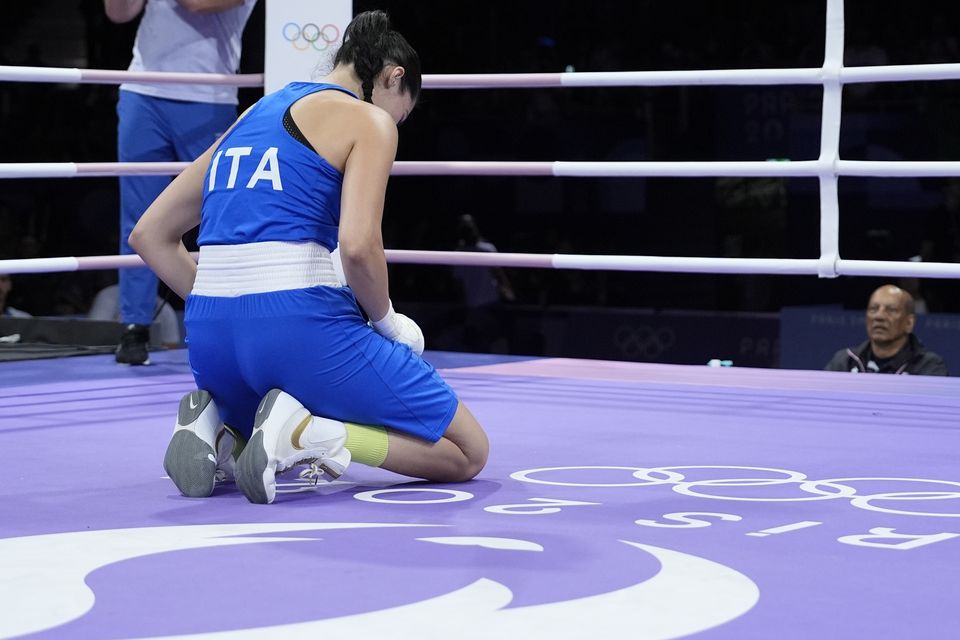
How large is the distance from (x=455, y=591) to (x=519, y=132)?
7261 millimetres

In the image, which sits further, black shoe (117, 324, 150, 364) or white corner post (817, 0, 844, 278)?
black shoe (117, 324, 150, 364)

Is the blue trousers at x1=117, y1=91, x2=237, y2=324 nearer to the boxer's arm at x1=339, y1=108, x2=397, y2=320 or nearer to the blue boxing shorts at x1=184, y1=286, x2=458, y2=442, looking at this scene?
the blue boxing shorts at x1=184, y1=286, x2=458, y2=442

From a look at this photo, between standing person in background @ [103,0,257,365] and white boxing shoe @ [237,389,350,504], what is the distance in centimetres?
167

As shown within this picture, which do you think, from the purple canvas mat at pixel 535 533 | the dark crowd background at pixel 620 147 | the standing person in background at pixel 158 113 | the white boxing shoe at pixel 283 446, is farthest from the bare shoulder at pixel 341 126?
the dark crowd background at pixel 620 147

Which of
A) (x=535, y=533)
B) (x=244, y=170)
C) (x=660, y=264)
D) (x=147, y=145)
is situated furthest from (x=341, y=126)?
(x=147, y=145)

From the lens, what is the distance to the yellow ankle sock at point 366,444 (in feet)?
6.54

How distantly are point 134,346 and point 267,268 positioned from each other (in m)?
1.61

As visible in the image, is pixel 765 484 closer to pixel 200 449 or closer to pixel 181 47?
pixel 200 449

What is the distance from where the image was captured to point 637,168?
326cm

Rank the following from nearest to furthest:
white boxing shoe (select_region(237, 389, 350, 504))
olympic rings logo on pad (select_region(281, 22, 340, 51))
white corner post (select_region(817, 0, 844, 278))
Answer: white boxing shoe (select_region(237, 389, 350, 504))
white corner post (select_region(817, 0, 844, 278))
olympic rings logo on pad (select_region(281, 22, 340, 51))

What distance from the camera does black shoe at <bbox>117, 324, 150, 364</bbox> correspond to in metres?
3.50

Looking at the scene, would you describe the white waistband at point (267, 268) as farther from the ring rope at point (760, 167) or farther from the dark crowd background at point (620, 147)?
the dark crowd background at point (620, 147)

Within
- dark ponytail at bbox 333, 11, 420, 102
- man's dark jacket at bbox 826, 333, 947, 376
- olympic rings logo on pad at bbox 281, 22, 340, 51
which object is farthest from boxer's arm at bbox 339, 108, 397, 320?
man's dark jacket at bbox 826, 333, 947, 376

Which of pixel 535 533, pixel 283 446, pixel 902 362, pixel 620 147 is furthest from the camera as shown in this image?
pixel 620 147
